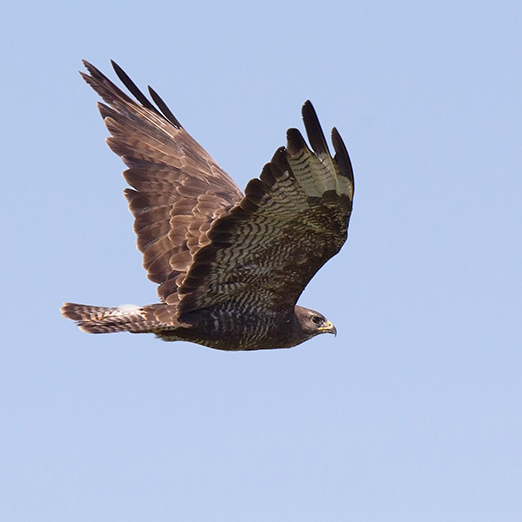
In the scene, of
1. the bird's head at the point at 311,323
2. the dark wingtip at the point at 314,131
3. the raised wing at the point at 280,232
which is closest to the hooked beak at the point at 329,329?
the bird's head at the point at 311,323

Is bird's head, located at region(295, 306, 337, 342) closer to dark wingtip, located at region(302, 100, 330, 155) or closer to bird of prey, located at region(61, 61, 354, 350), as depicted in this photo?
bird of prey, located at region(61, 61, 354, 350)

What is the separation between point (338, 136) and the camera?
9.30m

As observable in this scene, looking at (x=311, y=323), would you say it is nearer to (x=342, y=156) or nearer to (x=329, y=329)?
(x=329, y=329)

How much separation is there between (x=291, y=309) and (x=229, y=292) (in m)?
0.75

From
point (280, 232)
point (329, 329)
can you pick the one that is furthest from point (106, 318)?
point (329, 329)

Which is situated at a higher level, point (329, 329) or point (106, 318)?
point (329, 329)

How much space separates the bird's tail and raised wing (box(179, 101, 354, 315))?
1.42ft

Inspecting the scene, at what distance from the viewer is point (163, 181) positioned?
493 inches

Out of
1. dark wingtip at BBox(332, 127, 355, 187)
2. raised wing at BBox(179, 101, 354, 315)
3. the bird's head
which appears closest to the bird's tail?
raised wing at BBox(179, 101, 354, 315)

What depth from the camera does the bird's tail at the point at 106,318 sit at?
10844mm

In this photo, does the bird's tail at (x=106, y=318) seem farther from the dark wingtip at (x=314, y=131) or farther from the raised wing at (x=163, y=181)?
the dark wingtip at (x=314, y=131)

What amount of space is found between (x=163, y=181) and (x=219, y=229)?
7.98ft

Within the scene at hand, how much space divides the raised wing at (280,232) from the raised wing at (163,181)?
29.5 inches

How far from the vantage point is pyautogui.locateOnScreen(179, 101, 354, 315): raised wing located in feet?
31.1
